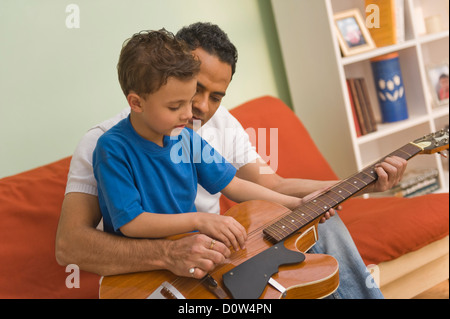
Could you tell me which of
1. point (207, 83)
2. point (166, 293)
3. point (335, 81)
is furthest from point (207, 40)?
point (335, 81)

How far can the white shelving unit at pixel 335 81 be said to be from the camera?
1689 mm

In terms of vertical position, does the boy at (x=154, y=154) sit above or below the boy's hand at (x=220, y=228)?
above

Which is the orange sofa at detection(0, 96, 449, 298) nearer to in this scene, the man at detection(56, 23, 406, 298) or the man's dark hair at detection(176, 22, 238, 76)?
the man at detection(56, 23, 406, 298)

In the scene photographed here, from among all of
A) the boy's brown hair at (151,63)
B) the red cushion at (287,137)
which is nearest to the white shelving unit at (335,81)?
the red cushion at (287,137)

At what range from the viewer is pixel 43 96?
1.21 metres

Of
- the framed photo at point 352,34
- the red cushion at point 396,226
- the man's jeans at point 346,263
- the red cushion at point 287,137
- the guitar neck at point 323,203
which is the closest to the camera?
the guitar neck at point 323,203

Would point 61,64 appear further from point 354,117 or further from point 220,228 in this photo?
point 354,117

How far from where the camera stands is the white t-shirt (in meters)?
0.99

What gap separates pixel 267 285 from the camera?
2.56ft

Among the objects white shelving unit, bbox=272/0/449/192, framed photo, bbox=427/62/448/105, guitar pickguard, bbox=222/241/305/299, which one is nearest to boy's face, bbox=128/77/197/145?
guitar pickguard, bbox=222/241/305/299

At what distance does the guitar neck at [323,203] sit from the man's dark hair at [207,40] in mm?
297

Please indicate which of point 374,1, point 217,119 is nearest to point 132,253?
point 217,119

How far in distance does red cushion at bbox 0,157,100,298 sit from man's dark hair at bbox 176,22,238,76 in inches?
22.5

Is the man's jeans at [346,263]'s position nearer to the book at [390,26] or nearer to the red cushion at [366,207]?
the red cushion at [366,207]
